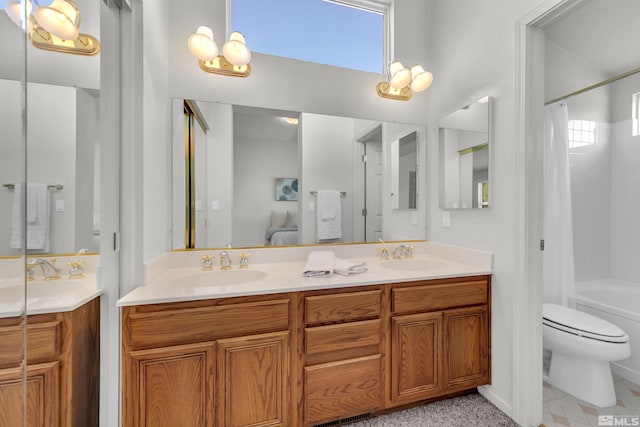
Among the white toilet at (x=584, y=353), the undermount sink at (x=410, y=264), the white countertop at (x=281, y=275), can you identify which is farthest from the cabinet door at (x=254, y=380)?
the white toilet at (x=584, y=353)

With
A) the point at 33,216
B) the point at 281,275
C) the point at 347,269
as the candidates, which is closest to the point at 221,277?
the point at 281,275

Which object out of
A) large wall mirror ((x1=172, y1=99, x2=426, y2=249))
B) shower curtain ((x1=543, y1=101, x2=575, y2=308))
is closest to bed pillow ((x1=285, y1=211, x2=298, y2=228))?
large wall mirror ((x1=172, y1=99, x2=426, y2=249))

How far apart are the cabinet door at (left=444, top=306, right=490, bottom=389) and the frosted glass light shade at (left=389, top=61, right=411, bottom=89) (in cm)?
156

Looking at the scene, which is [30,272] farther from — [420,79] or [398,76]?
[420,79]

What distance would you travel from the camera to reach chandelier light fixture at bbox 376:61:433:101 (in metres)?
1.84

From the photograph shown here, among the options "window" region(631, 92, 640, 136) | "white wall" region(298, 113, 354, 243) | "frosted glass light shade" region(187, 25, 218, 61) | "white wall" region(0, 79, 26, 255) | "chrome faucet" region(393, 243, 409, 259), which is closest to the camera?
"white wall" region(0, 79, 26, 255)

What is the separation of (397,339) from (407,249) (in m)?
0.73

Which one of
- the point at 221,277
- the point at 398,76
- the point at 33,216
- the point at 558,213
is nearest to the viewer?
the point at 33,216

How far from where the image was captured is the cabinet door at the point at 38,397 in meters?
0.71

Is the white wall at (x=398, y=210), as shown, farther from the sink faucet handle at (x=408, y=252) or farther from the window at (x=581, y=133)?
the window at (x=581, y=133)

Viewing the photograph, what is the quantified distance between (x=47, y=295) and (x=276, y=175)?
120 centimetres

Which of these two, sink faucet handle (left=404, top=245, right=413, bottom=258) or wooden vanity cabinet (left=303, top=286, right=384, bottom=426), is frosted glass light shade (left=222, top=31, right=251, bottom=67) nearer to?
wooden vanity cabinet (left=303, top=286, right=384, bottom=426)

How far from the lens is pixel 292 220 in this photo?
1771 millimetres

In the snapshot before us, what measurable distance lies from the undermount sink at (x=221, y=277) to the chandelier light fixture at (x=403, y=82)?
1.59 meters
